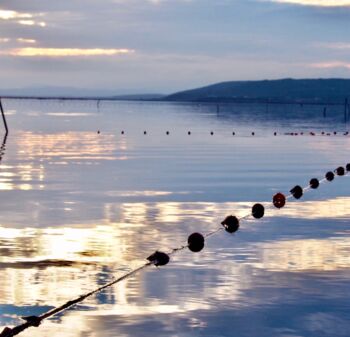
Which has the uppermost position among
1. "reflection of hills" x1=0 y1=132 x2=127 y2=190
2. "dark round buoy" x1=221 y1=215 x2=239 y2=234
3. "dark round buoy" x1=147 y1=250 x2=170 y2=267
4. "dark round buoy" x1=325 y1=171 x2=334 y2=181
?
"reflection of hills" x1=0 y1=132 x2=127 y2=190

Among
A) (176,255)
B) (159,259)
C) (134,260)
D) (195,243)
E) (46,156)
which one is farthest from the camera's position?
(46,156)

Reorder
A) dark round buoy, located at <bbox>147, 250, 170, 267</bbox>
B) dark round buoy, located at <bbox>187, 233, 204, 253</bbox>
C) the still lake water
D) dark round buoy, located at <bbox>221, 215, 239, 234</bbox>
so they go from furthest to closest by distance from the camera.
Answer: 1. dark round buoy, located at <bbox>221, 215, 239, 234</bbox>
2. dark round buoy, located at <bbox>187, 233, 204, 253</bbox>
3. dark round buoy, located at <bbox>147, 250, 170, 267</bbox>
4. the still lake water

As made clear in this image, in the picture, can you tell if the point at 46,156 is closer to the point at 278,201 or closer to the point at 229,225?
the point at 278,201

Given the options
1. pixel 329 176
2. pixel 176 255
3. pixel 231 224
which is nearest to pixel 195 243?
pixel 176 255

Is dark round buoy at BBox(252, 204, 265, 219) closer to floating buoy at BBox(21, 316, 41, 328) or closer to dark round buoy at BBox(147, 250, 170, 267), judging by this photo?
dark round buoy at BBox(147, 250, 170, 267)

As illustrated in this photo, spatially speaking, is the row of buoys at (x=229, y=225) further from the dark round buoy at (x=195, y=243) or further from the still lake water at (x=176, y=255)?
the still lake water at (x=176, y=255)

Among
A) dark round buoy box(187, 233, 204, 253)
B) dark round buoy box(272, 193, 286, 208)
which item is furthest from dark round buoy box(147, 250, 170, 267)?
dark round buoy box(272, 193, 286, 208)

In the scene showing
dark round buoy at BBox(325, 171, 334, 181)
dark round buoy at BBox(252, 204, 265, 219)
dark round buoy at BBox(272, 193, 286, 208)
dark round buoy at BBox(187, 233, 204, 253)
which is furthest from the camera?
dark round buoy at BBox(325, 171, 334, 181)

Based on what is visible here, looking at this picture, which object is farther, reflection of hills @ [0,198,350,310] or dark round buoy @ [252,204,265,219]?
dark round buoy @ [252,204,265,219]

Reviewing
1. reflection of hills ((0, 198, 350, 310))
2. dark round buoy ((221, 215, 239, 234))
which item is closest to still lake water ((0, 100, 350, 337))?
reflection of hills ((0, 198, 350, 310))

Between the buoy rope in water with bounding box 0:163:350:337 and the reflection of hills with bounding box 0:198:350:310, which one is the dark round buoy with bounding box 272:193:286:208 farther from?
the reflection of hills with bounding box 0:198:350:310

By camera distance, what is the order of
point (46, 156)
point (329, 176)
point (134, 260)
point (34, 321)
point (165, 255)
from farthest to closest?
point (46, 156), point (329, 176), point (134, 260), point (165, 255), point (34, 321)

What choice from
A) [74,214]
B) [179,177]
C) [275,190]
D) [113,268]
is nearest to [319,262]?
[113,268]

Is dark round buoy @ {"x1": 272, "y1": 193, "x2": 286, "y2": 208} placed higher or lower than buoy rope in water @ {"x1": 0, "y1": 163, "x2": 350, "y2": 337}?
higher
